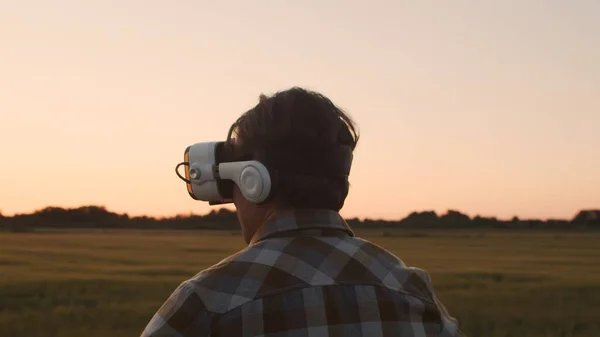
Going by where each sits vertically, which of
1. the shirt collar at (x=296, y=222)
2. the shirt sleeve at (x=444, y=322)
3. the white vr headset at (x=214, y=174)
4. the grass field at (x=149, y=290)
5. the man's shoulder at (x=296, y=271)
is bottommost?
the grass field at (x=149, y=290)

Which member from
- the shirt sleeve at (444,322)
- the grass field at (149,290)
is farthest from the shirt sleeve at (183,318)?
the grass field at (149,290)

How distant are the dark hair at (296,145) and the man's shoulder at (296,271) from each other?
11 cm

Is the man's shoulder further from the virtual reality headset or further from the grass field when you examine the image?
the grass field

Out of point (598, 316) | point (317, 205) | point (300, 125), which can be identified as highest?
point (300, 125)

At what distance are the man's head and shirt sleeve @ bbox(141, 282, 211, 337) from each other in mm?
337

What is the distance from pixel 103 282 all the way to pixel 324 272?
43.5 feet

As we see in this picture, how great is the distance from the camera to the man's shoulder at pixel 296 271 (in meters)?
1.92

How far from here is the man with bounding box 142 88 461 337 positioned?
1.91 meters

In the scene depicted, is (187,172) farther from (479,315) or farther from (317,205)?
(479,315)

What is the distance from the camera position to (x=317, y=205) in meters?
2.13

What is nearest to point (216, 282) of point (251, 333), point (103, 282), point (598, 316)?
point (251, 333)

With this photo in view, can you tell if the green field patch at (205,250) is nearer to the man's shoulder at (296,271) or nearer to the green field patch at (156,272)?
the green field patch at (156,272)

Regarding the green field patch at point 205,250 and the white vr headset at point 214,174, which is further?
the green field patch at point 205,250

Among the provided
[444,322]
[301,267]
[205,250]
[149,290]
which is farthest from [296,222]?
[205,250]
